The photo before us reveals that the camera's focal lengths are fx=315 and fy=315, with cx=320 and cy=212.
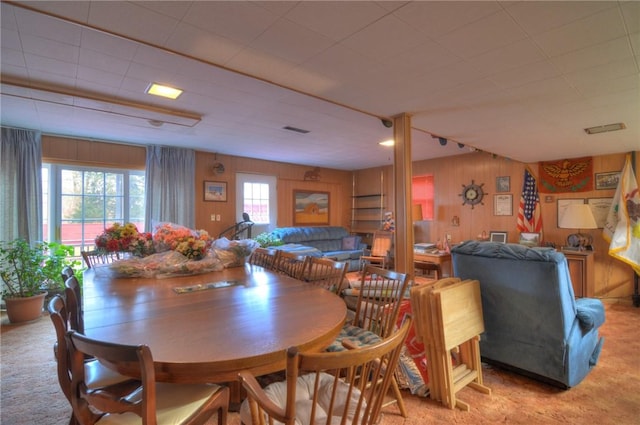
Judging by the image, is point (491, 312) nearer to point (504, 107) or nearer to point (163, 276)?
point (504, 107)

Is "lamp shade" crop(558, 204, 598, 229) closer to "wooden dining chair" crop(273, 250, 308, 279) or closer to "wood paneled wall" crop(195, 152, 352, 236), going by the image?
"wooden dining chair" crop(273, 250, 308, 279)

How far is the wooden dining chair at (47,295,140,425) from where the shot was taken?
3.80 ft

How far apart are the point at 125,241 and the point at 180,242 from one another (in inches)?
15.9

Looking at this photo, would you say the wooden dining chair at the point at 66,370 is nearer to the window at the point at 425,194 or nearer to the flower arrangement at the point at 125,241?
the flower arrangement at the point at 125,241

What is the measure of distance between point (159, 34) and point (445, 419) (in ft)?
9.12

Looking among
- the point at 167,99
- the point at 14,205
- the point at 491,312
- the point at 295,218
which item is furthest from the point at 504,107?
the point at 14,205

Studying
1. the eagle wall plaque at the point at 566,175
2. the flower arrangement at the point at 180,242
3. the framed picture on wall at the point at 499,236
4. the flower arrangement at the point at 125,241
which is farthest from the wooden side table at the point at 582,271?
the flower arrangement at the point at 125,241

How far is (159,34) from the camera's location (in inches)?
69.4

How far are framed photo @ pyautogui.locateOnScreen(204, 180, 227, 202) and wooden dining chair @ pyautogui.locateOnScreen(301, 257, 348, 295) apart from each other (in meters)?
3.53

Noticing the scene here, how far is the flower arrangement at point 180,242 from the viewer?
97.8 inches

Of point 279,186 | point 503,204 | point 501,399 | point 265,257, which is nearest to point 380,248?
point 503,204

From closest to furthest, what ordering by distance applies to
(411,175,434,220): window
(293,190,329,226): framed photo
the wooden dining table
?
the wooden dining table < (411,175,434,220): window < (293,190,329,226): framed photo

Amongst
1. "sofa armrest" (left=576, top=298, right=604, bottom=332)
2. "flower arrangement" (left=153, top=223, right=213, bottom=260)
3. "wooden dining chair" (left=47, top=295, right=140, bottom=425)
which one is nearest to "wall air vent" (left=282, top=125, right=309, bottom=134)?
"flower arrangement" (left=153, top=223, right=213, bottom=260)

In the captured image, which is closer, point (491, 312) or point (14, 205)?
point (491, 312)
